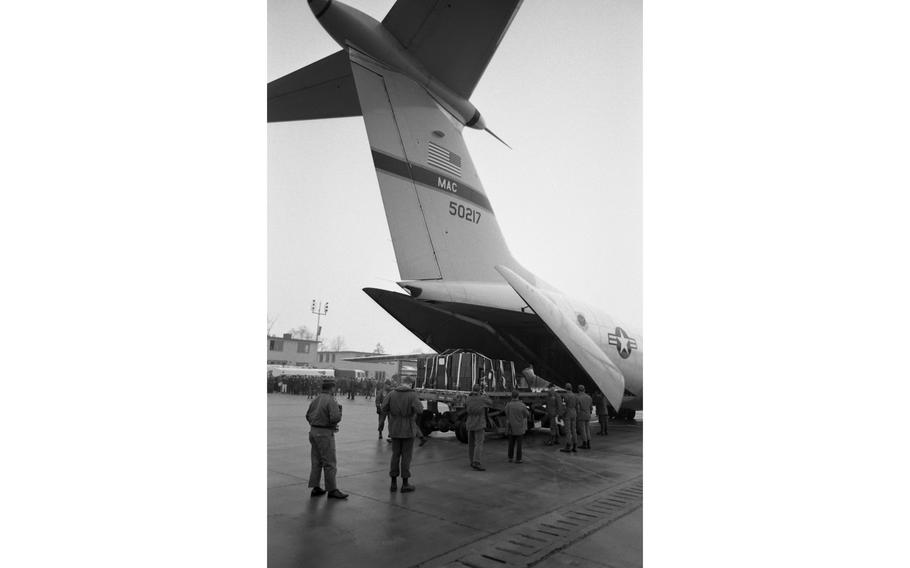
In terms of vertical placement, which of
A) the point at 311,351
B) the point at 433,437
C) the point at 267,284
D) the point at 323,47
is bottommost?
the point at 433,437

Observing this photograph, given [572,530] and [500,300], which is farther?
[500,300]

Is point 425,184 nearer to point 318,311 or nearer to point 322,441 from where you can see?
point 318,311

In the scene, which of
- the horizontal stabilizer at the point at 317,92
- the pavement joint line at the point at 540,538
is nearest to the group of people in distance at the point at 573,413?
the pavement joint line at the point at 540,538

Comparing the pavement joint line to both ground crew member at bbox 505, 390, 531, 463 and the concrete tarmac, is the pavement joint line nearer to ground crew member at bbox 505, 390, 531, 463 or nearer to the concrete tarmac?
the concrete tarmac

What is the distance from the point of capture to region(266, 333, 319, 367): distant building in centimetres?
257

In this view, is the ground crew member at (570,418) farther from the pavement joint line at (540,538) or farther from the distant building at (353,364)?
the distant building at (353,364)

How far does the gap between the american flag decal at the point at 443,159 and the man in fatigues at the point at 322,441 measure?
230 cm

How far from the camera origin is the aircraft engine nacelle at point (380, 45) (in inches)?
130

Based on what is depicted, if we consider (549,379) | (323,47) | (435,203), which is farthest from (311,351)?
(549,379)

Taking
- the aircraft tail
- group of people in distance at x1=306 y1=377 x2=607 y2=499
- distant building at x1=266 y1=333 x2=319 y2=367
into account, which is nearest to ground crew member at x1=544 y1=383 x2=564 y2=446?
group of people in distance at x1=306 y1=377 x2=607 y2=499

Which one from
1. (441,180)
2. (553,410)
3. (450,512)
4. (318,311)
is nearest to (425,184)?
(441,180)

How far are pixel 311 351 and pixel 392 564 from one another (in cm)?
108
